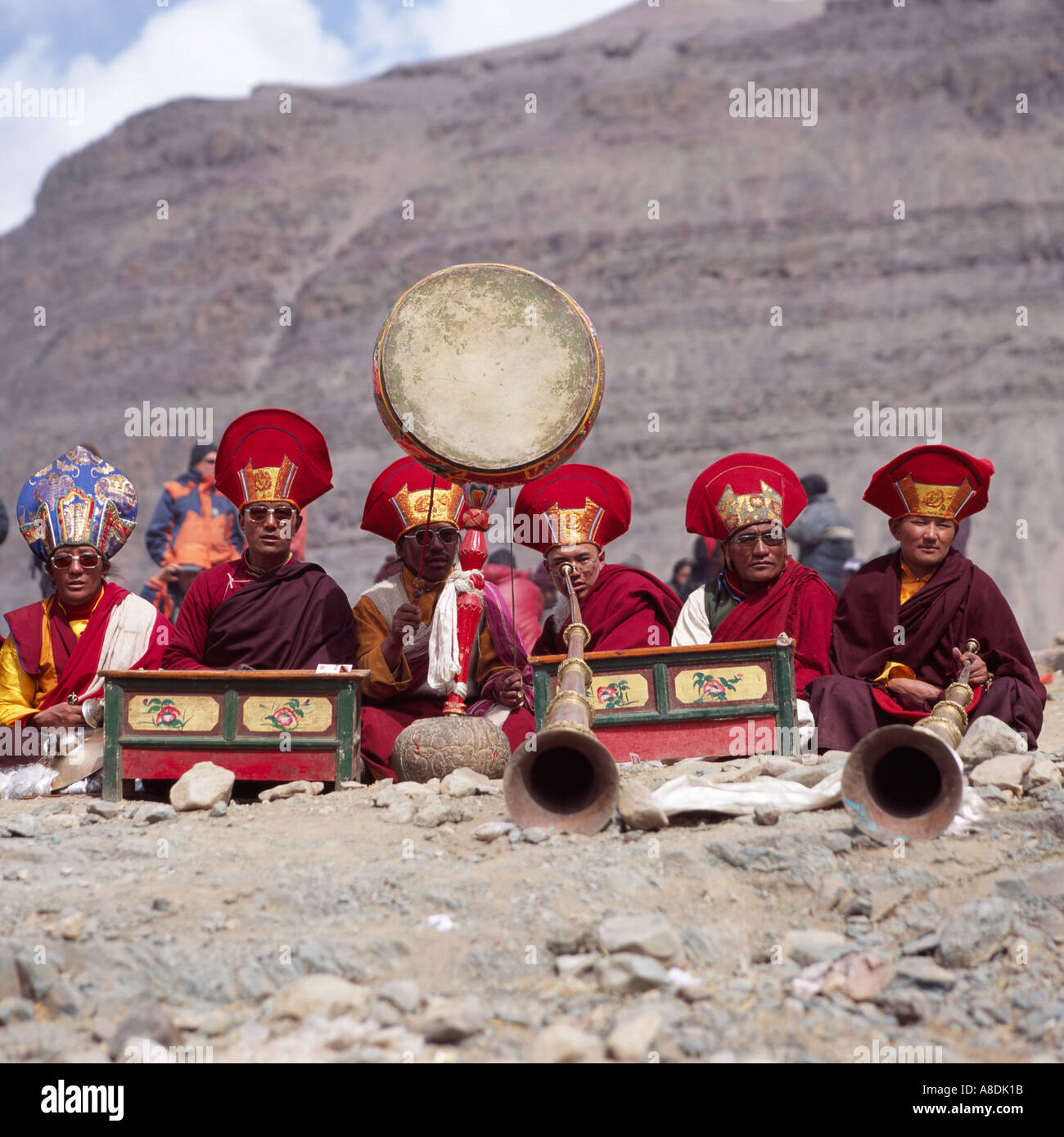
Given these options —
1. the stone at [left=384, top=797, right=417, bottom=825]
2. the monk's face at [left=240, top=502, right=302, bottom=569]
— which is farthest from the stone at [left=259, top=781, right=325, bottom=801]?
the monk's face at [left=240, top=502, right=302, bottom=569]

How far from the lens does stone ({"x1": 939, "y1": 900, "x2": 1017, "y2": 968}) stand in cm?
389

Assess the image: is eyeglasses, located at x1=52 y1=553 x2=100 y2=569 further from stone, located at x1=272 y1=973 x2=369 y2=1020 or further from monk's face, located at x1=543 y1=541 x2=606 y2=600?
stone, located at x1=272 y1=973 x2=369 y2=1020

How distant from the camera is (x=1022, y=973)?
3887 mm

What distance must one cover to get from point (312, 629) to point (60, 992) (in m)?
3.07

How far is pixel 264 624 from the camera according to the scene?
6656mm

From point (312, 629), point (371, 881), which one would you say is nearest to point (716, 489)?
point (312, 629)

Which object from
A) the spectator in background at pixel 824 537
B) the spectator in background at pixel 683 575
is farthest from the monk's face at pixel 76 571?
the spectator in background at pixel 683 575

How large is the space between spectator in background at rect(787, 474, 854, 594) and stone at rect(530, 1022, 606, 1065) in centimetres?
870

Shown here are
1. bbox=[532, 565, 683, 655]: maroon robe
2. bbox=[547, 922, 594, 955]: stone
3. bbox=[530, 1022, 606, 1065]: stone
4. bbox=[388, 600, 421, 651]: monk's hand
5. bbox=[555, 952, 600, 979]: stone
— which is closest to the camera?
bbox=[530, 1022, 606, 1065]: stone

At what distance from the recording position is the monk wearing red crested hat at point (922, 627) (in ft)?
20.5

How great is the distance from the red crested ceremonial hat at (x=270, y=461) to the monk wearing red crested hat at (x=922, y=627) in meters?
2.55

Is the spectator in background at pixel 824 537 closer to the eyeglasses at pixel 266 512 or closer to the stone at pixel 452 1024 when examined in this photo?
the eyeglasses at pixel 266 512
